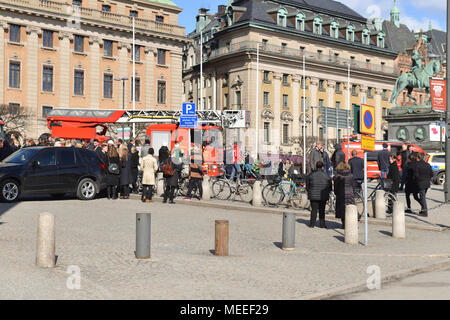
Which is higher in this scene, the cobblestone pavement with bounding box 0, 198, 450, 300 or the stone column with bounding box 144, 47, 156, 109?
the stone column with bounding box 144, 47, 156, 109

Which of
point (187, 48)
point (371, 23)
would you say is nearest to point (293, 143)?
point (187, 48)

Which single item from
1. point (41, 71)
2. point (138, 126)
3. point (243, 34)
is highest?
point (243, 34)

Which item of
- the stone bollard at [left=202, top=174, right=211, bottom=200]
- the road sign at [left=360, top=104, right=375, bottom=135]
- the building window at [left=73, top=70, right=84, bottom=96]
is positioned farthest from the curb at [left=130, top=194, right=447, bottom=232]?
the building window at [left=73, top=70, right=84, bottom=96]

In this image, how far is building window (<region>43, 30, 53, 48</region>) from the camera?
60562 millimetres

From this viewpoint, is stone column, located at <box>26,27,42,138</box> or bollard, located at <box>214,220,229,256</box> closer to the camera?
bollard, located at <box>214,220,229,256</box>

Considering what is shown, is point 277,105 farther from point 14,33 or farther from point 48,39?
point 14,33

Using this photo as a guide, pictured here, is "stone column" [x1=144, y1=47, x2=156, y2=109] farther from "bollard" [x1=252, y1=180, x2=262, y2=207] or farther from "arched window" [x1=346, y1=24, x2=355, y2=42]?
"bollard" [x1=252, y1=180, x2=262, y2=207]

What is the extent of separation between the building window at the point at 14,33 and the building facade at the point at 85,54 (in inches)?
3.0

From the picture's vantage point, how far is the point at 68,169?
21.6m

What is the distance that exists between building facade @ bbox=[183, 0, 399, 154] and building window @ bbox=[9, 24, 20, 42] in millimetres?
24717

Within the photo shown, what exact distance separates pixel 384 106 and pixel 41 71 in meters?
51.4

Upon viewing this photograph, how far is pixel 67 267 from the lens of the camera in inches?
383

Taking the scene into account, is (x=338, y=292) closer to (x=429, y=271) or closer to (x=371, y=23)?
(x=429, y=271)

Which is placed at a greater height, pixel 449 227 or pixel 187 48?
pixel 187 48
